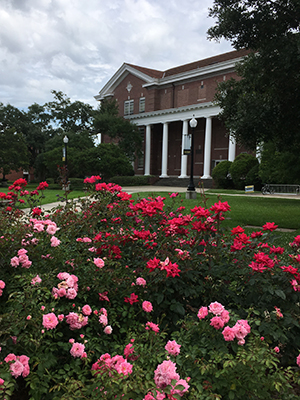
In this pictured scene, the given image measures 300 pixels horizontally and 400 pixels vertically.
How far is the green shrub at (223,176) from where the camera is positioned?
105 ft

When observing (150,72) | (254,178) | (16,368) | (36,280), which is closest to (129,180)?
(254,178)

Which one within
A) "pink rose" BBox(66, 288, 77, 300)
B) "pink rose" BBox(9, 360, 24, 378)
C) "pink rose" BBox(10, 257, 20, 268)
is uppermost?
"pink rose" BBox(10, 257, 20, 268)

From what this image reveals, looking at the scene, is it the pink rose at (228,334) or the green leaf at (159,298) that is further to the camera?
the green leaf at (159,298)

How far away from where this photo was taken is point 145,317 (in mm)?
2939

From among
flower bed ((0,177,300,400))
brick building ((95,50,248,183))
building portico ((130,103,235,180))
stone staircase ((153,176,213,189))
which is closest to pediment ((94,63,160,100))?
brick building ((95,50,248,183))

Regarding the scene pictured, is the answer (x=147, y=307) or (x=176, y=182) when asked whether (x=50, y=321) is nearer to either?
(x=147, y=307)

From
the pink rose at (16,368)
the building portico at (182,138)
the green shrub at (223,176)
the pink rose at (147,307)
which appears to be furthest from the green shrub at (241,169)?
the pink rose at (16,368)

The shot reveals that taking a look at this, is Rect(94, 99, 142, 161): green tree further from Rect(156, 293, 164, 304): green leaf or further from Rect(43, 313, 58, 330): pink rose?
Rect(43, 313, 58, 330): pink rose

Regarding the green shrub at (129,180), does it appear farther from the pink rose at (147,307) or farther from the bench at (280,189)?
the pink rose at (147,307)

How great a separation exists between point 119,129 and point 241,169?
16.1 metres

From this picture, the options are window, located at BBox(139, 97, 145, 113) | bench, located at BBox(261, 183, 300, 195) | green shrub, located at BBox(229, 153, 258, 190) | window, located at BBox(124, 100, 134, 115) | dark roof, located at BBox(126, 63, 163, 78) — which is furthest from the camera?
window, located at BBox(124, 100, 134, 115)

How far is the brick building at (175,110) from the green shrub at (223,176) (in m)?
1.76

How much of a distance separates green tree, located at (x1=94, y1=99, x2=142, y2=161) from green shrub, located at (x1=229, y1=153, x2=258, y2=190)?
48.0ft

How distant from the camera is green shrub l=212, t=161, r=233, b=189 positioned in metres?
31.9
